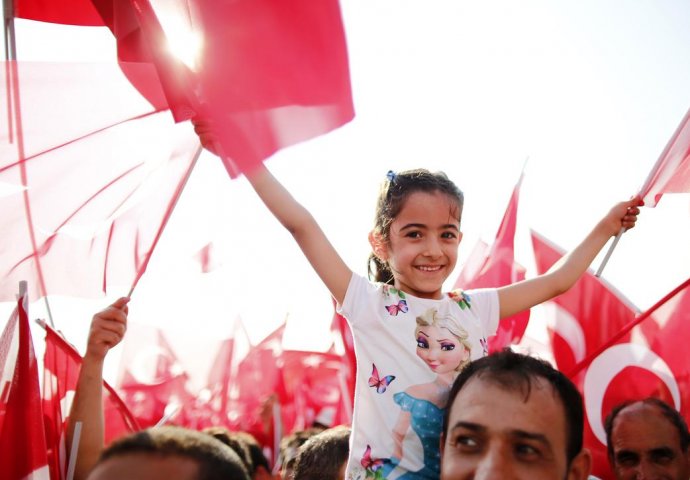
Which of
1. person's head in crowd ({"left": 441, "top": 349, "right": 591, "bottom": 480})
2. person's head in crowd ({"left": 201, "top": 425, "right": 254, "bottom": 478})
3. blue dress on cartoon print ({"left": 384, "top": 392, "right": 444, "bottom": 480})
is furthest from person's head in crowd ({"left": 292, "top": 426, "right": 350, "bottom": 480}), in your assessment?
person's head in crowd ({"left": 441, "top": 349, "right": 591, "bottom": 480})

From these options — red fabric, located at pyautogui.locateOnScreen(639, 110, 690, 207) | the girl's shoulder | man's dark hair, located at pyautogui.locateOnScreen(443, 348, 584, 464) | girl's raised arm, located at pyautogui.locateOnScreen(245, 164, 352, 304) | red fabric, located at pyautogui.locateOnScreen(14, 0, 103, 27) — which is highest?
red fabric, located at pyautogui.locateOnScreen(14, 0, 103, 27)

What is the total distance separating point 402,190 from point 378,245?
25 centimetres

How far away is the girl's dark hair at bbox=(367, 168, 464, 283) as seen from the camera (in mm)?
2947

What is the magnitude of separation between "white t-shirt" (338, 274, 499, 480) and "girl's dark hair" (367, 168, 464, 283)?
273mm

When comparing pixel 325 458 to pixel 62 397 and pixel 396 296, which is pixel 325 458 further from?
pixel 62 397

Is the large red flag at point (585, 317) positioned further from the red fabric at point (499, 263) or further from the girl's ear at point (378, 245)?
the girl's ear at point (378, 245)

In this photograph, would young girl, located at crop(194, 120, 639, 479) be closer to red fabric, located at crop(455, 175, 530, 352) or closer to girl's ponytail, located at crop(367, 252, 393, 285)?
girl's ponytail, located at crop(367, 252, 393, 285)

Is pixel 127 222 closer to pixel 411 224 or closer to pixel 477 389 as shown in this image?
pixel 411 224

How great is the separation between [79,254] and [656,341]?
2869 mm

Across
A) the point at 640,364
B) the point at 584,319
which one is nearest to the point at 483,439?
the point at 640,364

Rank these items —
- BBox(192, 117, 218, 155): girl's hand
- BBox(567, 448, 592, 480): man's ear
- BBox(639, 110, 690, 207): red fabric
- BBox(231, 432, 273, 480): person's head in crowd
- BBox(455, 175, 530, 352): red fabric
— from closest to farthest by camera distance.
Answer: BBox(567, 448, 592, 480): man's ear → BBox(192, 117, 218, 155): girl's hand → BBox(639, 110, 690, 207): red fabric → BBox(231, 432, 273, 480): person's head in crowd → BBox(455, 175, 530, 352): red fabric

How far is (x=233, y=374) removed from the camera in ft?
24.2

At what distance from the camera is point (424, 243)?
2.87m

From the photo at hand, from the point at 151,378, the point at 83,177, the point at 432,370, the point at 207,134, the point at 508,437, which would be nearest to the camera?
A: the point at 508,437
